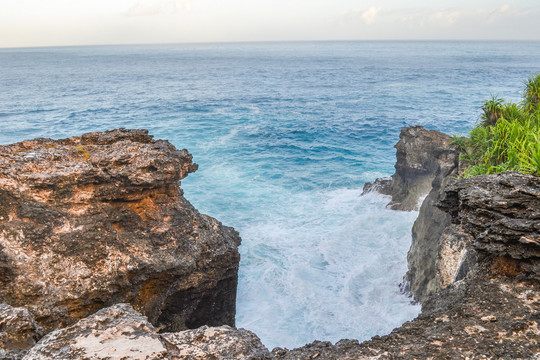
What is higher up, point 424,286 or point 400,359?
point 400,359

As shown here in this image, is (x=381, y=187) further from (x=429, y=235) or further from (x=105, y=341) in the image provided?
(x=105, y=341)

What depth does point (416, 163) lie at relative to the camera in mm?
18203

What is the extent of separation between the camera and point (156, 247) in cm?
825

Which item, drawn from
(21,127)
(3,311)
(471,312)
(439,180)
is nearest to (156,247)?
(3,311)

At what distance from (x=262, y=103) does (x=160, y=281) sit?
4287 cm

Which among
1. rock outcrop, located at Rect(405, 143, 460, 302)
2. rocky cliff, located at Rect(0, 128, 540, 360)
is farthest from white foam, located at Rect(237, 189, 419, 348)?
rocky cliff, located at Rect(0, 128, 540, 360)

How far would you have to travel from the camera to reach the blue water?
555 inches

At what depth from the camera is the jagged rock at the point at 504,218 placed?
19.5ft

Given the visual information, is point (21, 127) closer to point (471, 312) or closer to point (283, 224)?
point (283, 224)

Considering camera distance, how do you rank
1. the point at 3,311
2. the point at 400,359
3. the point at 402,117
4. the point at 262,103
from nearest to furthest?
1. the point at 400,359
2. the point at 3,311
3. the point at 402,117
4. the point at 262,103

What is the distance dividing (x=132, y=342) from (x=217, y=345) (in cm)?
100

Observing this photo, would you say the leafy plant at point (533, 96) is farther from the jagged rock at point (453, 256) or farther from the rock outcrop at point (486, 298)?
the rock outcrop at point (486, 298)

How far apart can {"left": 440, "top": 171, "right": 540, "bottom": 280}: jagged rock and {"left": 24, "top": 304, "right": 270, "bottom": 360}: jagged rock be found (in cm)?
401

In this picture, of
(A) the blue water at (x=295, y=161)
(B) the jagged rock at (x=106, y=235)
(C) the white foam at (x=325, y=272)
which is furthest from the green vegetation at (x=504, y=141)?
(B) the jagged rock at (x=106, y=235)
